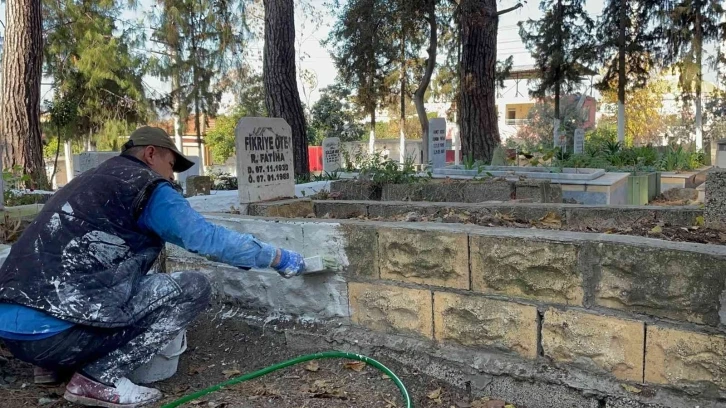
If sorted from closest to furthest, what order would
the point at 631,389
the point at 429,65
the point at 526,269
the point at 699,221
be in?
1. the point at 631,389
2. the point at 526,269
3. the point at 699,221
4. the point at 429,65

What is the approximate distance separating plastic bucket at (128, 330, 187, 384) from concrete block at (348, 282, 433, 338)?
94 cm

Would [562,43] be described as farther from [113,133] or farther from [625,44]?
[113,133]

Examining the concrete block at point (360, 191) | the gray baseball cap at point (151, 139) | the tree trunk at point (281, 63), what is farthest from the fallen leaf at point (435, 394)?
the tree trunk at point (281, 63)

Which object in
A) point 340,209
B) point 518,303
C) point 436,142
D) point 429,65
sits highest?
point 429,65

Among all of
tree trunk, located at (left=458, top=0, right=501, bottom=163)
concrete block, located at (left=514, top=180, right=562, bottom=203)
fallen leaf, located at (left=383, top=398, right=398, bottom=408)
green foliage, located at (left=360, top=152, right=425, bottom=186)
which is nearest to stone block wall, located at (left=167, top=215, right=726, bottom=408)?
fallen leaf, located at (left=383, top=398, right=398, bottom=408)

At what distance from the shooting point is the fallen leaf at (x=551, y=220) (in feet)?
12.4

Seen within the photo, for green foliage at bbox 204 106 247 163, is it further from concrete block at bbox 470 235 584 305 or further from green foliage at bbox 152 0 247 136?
concrete block at bbox 470 235 584 305

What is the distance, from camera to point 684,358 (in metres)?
2.43

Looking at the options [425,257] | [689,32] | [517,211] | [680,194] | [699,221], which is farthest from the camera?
[689,32]

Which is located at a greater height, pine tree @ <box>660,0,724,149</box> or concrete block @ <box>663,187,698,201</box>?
pine tree @ <box>660,0,724,149</box>

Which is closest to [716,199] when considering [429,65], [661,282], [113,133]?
[661,282]

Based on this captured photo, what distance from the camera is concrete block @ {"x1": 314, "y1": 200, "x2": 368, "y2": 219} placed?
5047mm

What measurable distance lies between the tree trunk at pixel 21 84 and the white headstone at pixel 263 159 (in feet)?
20.7

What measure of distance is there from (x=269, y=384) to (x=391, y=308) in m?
0.73
